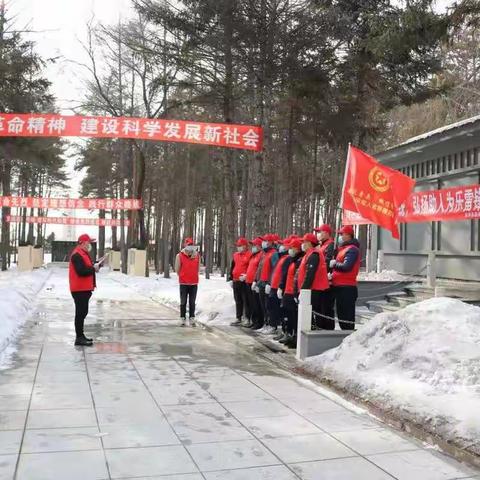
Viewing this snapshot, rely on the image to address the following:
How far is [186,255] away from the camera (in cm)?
1146

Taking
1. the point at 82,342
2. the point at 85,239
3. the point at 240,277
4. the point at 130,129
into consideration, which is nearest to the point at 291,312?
the point at 240,277

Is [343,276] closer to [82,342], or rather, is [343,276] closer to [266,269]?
[266,269]

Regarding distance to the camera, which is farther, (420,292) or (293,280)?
(420,292)

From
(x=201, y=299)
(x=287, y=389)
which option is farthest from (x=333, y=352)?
(x=201, y=299)

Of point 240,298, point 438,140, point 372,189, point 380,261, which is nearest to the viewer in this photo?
point 372,189

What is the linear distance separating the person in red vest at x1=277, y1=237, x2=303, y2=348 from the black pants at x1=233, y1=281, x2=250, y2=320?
202 cm

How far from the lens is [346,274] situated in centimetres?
834

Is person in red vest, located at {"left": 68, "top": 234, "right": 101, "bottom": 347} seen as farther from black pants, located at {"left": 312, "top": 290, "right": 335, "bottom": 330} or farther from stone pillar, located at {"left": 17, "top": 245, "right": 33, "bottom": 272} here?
stone pillar, located at {"left": 17, "top": 245, "right": 33, "bottom": 272}

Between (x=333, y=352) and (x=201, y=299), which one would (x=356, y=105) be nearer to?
(x=201, y=299)

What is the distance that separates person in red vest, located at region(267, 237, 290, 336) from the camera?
375 inches

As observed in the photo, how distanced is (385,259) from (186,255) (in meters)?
7.20

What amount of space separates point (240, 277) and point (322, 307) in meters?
2.73

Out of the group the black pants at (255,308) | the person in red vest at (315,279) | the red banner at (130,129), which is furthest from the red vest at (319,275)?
the red banner at (130,129)

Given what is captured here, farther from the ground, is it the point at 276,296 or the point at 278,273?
the point at 278,273
